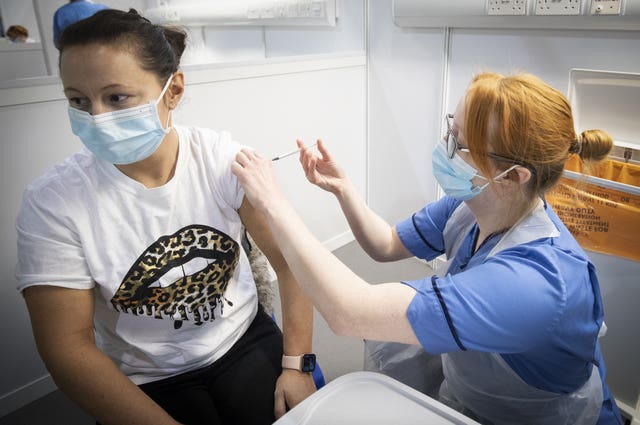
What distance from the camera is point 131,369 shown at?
42.8 inches

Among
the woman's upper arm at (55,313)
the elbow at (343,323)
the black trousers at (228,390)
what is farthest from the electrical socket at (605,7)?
the woman's upper arm at (55,313)

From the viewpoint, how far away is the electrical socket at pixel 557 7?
1.57 metres

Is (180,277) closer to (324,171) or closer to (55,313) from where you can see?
(55,313)

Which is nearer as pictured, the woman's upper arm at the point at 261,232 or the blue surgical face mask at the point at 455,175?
the blue surgical face mask at the point at 455,175

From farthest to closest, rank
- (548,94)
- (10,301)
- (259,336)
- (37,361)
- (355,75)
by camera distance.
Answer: (355,75) < (37,361) < (10,301) < (259,336) < (548,94)

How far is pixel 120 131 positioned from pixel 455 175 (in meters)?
0.77

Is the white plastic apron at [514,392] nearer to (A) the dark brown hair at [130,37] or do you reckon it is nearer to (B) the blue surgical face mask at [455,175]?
(B) the blue surgical face mask at [455,175]

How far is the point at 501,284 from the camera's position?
2.76ft

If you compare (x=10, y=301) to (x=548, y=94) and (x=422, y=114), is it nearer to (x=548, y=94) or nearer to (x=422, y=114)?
(x=548, y=94)

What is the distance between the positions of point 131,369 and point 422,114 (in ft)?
6.22

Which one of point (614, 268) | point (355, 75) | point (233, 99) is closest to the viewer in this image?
point (614, 268)

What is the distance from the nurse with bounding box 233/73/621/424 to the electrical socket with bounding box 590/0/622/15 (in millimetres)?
704

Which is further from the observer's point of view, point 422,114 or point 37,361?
point 422,114

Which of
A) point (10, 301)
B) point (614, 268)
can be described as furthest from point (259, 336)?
point (614, 268)
